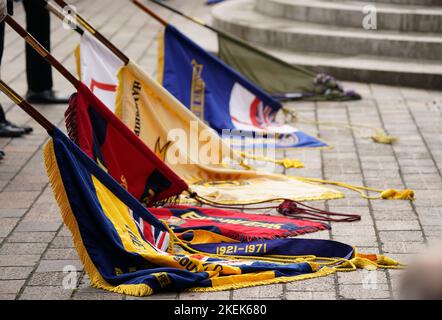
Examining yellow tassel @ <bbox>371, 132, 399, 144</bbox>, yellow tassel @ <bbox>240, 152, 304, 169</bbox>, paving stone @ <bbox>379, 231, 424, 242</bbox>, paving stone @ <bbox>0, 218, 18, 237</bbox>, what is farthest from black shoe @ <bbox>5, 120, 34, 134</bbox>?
paving stone @ <bbox>379, 231, 424, 242</bbox>

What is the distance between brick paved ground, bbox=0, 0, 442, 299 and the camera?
13.6 ft

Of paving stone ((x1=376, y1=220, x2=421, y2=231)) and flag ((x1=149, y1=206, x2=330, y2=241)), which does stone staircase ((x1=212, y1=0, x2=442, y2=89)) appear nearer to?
paving stone ((x1=376, y1=220, x2=421, y2=231))

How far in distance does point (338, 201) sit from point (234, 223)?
33.1 inches

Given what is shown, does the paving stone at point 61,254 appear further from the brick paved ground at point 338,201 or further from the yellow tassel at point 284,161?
the yellow tassel at point 284,161

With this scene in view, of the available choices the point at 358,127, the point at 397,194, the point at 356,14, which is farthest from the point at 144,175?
the point at 356,14

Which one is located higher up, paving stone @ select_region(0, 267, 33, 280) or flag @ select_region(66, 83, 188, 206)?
flag @ select_region(66, 83, 188, 206)

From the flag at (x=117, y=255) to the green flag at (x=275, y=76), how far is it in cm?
387

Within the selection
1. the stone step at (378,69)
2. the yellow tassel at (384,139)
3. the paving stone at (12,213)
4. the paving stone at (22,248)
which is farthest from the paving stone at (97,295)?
the stone step at (378,69)

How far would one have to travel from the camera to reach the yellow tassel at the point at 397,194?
5.48 m

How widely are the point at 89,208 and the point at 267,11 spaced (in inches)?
260

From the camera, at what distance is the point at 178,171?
576 centimetres

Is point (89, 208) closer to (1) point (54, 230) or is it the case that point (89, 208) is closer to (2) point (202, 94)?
(1) point (54, 230)

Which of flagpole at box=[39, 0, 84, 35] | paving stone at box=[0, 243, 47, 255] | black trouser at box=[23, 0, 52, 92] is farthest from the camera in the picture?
black trouser at box=[23, 0, 52, 92]

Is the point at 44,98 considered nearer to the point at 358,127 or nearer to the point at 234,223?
the point at 358,127
